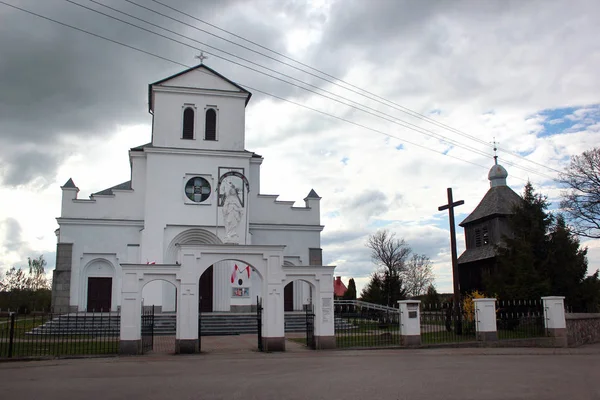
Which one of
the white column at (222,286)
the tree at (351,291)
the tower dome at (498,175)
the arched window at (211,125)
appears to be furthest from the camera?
the tree at (351,291)

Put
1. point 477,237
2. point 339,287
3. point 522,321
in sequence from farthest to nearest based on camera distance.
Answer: point 339,287, point 477,237, point 522,321

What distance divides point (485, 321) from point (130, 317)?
11849 mm

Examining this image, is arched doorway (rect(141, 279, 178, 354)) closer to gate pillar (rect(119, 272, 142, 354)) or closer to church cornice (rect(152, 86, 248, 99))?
gate pillar (rect(119, 272, 142, 354))

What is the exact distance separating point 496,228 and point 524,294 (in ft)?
53.3

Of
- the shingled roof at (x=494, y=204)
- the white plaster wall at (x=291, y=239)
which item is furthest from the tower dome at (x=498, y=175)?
the white plaster wall at (x=291, y=239)

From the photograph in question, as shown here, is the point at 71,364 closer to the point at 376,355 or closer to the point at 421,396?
the point at 376,355

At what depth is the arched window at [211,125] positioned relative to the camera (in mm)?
32094

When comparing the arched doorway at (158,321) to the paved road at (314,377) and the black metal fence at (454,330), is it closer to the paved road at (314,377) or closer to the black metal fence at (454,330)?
the paved road at (314,377)

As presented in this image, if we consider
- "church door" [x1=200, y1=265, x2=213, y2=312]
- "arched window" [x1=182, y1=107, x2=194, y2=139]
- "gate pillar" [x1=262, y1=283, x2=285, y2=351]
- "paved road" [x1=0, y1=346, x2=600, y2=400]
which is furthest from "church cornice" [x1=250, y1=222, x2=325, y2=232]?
"paved road" [x1=0, y1=346, x2=600, y2=400]

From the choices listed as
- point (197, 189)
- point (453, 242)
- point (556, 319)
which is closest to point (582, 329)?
point (556, 319)

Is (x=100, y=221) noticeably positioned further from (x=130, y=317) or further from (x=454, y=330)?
(x=454, y=330)

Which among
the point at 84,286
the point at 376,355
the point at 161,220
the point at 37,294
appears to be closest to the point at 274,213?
the point at 161,220

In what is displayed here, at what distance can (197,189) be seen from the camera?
31.2 meters

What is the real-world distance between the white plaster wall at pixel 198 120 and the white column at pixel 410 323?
16856 mm
